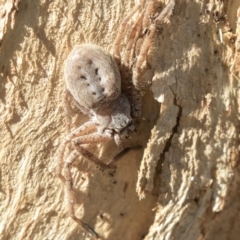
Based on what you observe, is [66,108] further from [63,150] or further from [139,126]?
[139,126]

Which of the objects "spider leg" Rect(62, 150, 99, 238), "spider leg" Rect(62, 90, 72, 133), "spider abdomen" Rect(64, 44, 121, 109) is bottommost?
"spider leg" Rect(62, 150, 99, 238)

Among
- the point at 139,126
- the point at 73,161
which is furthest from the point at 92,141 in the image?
the point at 139,126

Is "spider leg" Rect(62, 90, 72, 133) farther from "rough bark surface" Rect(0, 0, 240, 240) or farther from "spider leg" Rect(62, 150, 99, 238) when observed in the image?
"spider leg" Rect(62, 150, 99, 238)

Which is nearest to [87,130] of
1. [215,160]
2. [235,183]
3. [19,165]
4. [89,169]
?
[89,169]

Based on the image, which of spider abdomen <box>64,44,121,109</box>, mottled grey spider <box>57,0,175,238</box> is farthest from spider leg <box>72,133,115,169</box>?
spider abdomen <box>64,44,121,109</box>

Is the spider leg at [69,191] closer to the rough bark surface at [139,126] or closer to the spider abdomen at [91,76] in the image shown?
the rough bark surface at [139,126]

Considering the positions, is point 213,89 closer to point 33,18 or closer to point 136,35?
point 136,35

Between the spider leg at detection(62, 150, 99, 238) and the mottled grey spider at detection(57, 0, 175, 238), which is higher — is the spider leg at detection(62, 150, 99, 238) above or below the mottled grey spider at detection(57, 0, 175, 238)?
below

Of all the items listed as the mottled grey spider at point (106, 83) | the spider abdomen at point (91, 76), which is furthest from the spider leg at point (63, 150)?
the spider abdomen at point (91, 76)
